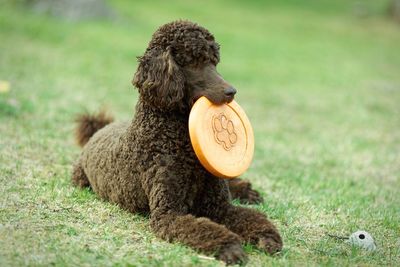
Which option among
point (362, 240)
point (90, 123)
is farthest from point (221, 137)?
point (90, 123)

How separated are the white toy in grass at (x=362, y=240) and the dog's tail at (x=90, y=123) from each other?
10.6ft

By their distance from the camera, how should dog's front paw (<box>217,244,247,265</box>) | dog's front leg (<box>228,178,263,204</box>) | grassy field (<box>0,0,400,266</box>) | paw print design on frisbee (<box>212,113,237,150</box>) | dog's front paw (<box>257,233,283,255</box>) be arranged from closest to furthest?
1. dog's front paw (<box>217,244,247,265</box>)
2. dog's front paw (<box>257,233,283,255</box>)
3. grassy field (<box>0,0,400,266</box>)
4. paw print design on frisbee (<box>212,113,237,150</box>)
5. dog's front leg (<box>228,178,263,204</box>)

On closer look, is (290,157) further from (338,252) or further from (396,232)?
(338,252)

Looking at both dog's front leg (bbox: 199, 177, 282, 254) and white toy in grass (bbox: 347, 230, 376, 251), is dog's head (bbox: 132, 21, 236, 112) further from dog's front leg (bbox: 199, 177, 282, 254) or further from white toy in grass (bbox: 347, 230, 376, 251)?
white toy in grass (bbox: 347, 230, 376, 251)

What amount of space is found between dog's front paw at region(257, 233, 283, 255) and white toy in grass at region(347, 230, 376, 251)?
763mm

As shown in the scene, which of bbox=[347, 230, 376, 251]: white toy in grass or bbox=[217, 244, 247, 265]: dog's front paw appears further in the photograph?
bbox=[347, 230, 376, 251]: white toy in grass

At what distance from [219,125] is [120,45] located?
12.7 meters

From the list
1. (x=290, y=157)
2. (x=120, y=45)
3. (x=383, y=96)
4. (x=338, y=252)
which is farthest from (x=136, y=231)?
(x=120, y=45)

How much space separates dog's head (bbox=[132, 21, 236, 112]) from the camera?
16.4ft

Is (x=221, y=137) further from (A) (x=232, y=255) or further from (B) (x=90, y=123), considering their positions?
(B) (x=90, y=123)

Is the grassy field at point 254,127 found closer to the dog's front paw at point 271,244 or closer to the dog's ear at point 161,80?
the dog's front paw at point 271,244

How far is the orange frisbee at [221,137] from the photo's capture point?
498cm

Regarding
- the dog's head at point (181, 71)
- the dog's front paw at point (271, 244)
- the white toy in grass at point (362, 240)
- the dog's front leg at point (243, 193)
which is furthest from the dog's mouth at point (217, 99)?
the dog's front leg at point (243, 193)

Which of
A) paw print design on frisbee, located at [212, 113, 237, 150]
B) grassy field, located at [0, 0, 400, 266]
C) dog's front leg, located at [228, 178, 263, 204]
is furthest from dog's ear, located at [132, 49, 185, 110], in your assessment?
dog's front leg, located at [228, 178, 263, 204]
